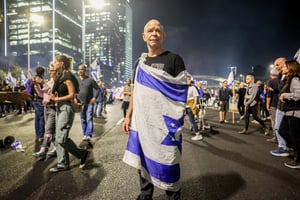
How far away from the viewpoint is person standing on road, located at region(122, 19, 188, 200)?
215 cm

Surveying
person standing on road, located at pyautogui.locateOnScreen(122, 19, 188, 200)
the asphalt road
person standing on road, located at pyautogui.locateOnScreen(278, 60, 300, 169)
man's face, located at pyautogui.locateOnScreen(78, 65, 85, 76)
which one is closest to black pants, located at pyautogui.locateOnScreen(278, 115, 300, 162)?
person standing on road, located at pyautogui.locateOnScreen(278, 60, 300, 169)

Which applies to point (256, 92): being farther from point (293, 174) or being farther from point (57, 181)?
point (57, 181)

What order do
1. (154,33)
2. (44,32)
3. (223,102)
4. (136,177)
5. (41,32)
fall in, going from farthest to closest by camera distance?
1. (41,32)
2. (44,32)
3. (223,102)
4. (136,177)
5. (154,33)

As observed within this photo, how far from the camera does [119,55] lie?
17212 cm

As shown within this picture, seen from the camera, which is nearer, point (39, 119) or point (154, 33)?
point (154, 33)

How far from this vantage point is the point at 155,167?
2.17 metres

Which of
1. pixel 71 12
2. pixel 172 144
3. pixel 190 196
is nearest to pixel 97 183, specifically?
pixel 190 196

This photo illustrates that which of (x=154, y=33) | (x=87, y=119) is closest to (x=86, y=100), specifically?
(x=87, y=119)

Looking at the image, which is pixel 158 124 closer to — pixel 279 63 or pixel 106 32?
pixel 279 63

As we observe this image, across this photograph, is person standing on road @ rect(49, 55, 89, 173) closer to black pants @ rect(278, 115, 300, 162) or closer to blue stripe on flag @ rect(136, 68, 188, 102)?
blue stripe on flag @ rect(136, 68, 188, 102)

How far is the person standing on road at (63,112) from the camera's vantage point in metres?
3.95

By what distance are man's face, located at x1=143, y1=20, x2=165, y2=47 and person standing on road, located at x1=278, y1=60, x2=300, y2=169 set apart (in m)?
3.37

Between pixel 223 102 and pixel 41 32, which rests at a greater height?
pixel 41 32

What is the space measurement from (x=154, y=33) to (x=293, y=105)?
11.7 ft
